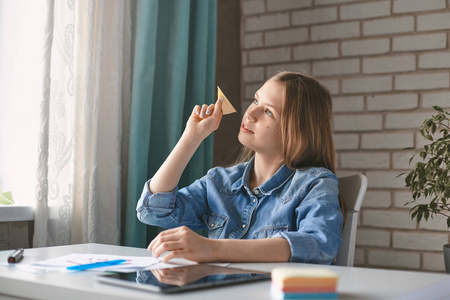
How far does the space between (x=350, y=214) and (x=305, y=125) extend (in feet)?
0.92

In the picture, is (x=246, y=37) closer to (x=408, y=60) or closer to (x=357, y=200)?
(x=408, y=60)

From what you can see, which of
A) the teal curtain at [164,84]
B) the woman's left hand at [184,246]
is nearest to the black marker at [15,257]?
the woman's left hand at [184,246]

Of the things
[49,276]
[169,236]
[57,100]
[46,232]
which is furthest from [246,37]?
[49,276]

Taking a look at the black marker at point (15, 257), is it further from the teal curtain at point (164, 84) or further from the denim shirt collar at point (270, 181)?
the teal curtain at point (164, 84)

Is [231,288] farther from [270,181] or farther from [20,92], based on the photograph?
[20,92]

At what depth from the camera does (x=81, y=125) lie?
1.97 m

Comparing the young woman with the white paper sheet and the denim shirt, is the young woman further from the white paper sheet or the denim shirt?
the white paper sheet

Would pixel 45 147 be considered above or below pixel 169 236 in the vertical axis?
above

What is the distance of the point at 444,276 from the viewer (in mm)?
987

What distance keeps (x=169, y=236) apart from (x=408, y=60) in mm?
1737

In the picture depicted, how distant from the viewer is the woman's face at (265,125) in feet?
5.24

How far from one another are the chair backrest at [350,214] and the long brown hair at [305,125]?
0.03 m

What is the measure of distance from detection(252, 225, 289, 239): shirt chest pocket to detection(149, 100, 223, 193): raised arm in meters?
0.28

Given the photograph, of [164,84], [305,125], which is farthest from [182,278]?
[164,84]
